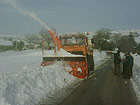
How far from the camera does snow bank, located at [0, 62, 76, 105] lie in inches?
224

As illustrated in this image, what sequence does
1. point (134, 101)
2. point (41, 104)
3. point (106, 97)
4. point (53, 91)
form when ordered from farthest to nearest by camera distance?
1. point (53, 91)
2. point (106, 97)
3. point (134, 101)
4. point (41, 104)

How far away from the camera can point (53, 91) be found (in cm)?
766

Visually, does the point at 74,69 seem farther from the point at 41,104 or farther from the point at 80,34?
the point at 41,104

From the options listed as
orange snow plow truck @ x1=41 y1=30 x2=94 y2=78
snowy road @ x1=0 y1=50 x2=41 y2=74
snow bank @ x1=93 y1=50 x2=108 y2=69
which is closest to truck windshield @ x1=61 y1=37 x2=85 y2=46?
orange snow plow truck @ x1=41 y1=30 x2=94 y2=78

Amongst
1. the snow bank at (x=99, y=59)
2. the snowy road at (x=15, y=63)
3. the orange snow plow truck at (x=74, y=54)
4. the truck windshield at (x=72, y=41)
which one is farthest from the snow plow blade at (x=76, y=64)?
the snow bank at (x=99, y=59)

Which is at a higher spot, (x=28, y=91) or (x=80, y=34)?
(x=80, y=34)

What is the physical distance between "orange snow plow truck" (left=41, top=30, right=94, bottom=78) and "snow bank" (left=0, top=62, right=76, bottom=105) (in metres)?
1.21

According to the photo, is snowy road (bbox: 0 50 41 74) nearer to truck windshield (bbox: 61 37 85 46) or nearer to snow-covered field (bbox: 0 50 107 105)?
truck windshield (bbox: 61 37 85 46)

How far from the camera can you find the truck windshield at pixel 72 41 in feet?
40.5

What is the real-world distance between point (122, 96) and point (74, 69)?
14.0 feet

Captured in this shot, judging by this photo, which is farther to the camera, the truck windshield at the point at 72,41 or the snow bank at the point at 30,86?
the truck windshield at the point at 72,41

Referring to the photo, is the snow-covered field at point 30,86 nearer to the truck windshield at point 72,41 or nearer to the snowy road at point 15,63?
the truck windshield at point 72,41

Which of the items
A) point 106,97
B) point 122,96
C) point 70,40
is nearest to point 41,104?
point 106,97

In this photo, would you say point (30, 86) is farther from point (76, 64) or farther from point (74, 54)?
point (74, 54)
